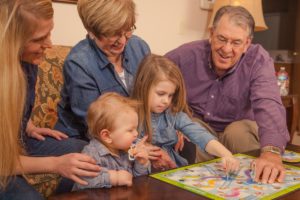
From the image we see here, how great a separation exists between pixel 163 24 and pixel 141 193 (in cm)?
189

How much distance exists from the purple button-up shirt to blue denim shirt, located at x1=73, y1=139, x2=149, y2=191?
699mm

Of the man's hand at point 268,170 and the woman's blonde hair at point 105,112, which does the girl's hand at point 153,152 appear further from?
the man's hand at point 268,170

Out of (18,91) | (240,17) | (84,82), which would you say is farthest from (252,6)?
(18,91)

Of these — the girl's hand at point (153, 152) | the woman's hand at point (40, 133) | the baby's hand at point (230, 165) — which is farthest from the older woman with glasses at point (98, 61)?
the baby's hand at point (230, 165)

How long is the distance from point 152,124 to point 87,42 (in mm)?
461

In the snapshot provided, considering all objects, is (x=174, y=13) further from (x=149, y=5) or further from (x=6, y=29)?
(x=6, y=29)

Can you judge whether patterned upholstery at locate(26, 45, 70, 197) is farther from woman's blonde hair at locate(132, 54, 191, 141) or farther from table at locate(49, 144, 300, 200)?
table at locate(49, 144, 300, 200)

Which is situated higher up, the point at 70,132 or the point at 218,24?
the point at 218,24

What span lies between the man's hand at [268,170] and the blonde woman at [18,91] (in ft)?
1.72

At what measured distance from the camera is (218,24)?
74.3 inches

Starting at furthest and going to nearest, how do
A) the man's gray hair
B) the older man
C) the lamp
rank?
the lamp, the man's gray hair, the older man

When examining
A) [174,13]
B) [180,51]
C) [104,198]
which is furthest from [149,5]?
[104,198]

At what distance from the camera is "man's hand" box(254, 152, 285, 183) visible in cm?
124

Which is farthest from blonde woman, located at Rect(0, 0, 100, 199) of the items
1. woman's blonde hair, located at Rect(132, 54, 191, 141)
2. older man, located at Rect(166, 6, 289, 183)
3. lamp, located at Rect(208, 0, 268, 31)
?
lamp, located at Rect(208, 0, 268, 31)
